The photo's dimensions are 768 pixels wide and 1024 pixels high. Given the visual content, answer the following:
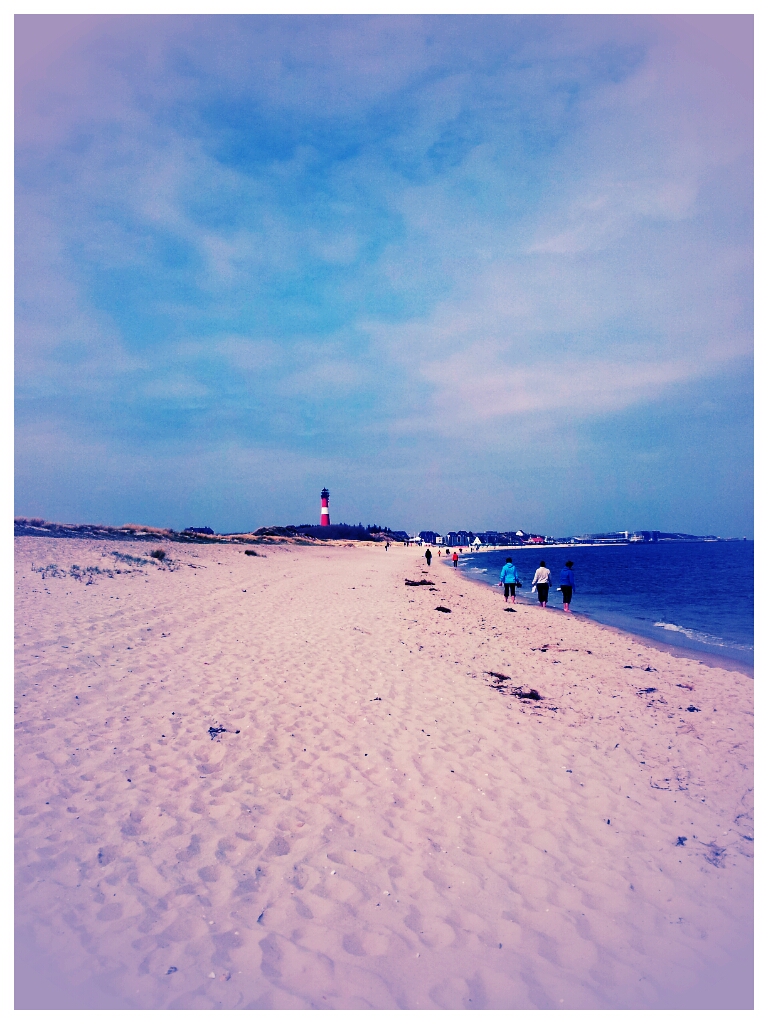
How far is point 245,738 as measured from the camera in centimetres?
629

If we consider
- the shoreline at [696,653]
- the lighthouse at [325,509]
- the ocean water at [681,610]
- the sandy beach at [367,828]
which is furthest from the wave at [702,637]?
the lighthouse at [325,509]

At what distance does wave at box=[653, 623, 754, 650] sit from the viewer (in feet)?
54.4

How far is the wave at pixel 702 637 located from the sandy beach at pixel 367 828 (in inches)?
321

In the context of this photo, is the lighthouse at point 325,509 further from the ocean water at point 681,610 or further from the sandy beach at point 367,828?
the sandy beach at point 367,828

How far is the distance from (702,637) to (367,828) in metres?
17.1

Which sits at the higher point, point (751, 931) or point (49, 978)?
point (49, 978)

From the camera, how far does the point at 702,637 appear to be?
1792 centimetres

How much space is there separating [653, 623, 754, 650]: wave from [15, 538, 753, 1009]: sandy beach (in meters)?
8.16

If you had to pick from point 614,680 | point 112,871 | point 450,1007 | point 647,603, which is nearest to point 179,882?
point 112,871

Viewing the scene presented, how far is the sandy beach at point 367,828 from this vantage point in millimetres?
3432

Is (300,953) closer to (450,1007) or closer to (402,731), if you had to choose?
(450,1007)

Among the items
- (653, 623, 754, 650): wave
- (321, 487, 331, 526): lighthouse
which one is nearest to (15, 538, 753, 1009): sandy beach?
(653, 623, 754, 650): wave

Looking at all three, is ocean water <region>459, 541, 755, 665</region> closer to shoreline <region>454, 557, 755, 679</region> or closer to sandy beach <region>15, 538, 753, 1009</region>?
shoreline <region>454, 557, 755, 679</region>

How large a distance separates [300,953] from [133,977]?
1.00m
